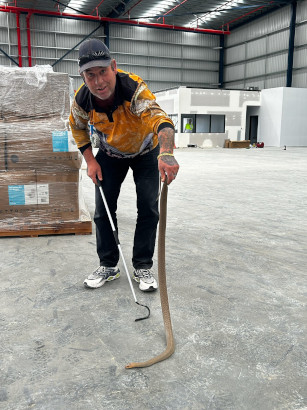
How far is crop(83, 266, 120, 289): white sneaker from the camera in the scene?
7.59ft

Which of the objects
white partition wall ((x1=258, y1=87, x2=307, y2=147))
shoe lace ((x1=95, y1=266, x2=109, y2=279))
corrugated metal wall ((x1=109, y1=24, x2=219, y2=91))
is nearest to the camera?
shoe lace ((x1=95, y1=266, x2=109, y2=279))

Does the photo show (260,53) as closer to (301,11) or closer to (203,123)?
(301,11)

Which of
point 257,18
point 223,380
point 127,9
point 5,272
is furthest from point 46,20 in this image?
point 223,380

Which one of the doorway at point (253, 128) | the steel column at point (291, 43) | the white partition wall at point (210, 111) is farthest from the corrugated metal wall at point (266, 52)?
the white partition wall at point (210, 111)

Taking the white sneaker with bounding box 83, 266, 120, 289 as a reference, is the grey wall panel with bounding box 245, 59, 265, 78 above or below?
above

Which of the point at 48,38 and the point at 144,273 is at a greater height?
the point at 48,38

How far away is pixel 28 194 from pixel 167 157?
2049 millimetres

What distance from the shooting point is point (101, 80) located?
1.87 metres

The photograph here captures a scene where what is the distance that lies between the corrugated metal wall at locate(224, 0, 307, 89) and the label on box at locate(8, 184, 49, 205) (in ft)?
66.4

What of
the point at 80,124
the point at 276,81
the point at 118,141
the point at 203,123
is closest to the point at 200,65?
the point at 276,81

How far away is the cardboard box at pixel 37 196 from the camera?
10.9ft

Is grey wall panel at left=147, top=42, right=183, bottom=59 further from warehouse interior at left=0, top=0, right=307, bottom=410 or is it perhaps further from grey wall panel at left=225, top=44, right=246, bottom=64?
warehouse interior at left=0, top=0, right=307, bottom=410

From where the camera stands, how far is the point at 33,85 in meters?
3.21

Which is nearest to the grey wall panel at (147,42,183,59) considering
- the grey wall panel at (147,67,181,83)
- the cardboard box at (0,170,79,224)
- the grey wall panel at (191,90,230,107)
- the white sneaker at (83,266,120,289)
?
the grey wall panel at (147,67,181,83)
